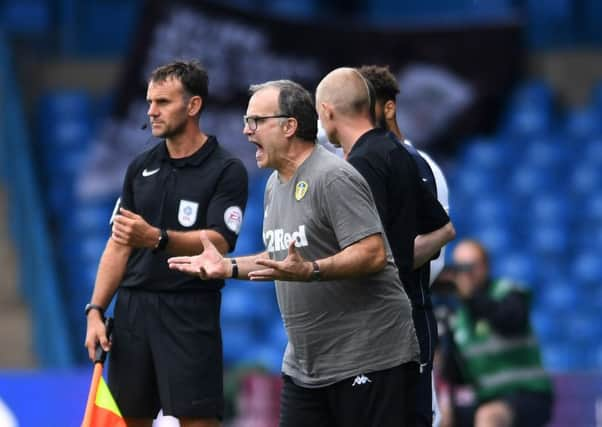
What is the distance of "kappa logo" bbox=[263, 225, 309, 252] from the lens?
5.45 meters

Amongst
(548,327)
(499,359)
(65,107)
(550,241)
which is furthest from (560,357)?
(65,107)

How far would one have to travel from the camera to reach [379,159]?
18.7 feet

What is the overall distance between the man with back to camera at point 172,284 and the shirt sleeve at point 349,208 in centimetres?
82

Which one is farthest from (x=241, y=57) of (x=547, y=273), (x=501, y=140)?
(x=547, y=273)

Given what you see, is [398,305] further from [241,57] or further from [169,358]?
[241,57]

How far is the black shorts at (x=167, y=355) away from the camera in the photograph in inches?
240

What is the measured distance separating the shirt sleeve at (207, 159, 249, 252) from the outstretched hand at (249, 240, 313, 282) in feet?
3.19

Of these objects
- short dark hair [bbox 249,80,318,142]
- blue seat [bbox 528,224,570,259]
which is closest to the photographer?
short dark hair [bbox 249,80,318,142]

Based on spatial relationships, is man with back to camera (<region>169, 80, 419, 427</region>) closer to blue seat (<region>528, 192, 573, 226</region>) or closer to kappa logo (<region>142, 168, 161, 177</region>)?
kappa logo (<region>142, 168, 161, 177</region>)

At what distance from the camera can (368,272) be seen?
5.30 metres

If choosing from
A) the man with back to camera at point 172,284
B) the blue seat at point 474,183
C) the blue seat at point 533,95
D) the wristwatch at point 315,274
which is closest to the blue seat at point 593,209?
the blue seat at point 474,183

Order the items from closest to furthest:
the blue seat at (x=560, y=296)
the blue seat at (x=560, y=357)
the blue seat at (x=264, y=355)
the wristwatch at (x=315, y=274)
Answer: the wristwatch at (x=315, y=274)
the blue seat at (x=560, y=357)
the blue seat at (x=264, y=355)
the blue seat at (x=560, y=296)

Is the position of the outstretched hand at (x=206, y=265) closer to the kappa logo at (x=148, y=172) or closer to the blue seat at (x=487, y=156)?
the kappa logo at (x=148, y=172)

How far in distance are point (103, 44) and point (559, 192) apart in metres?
5.57
